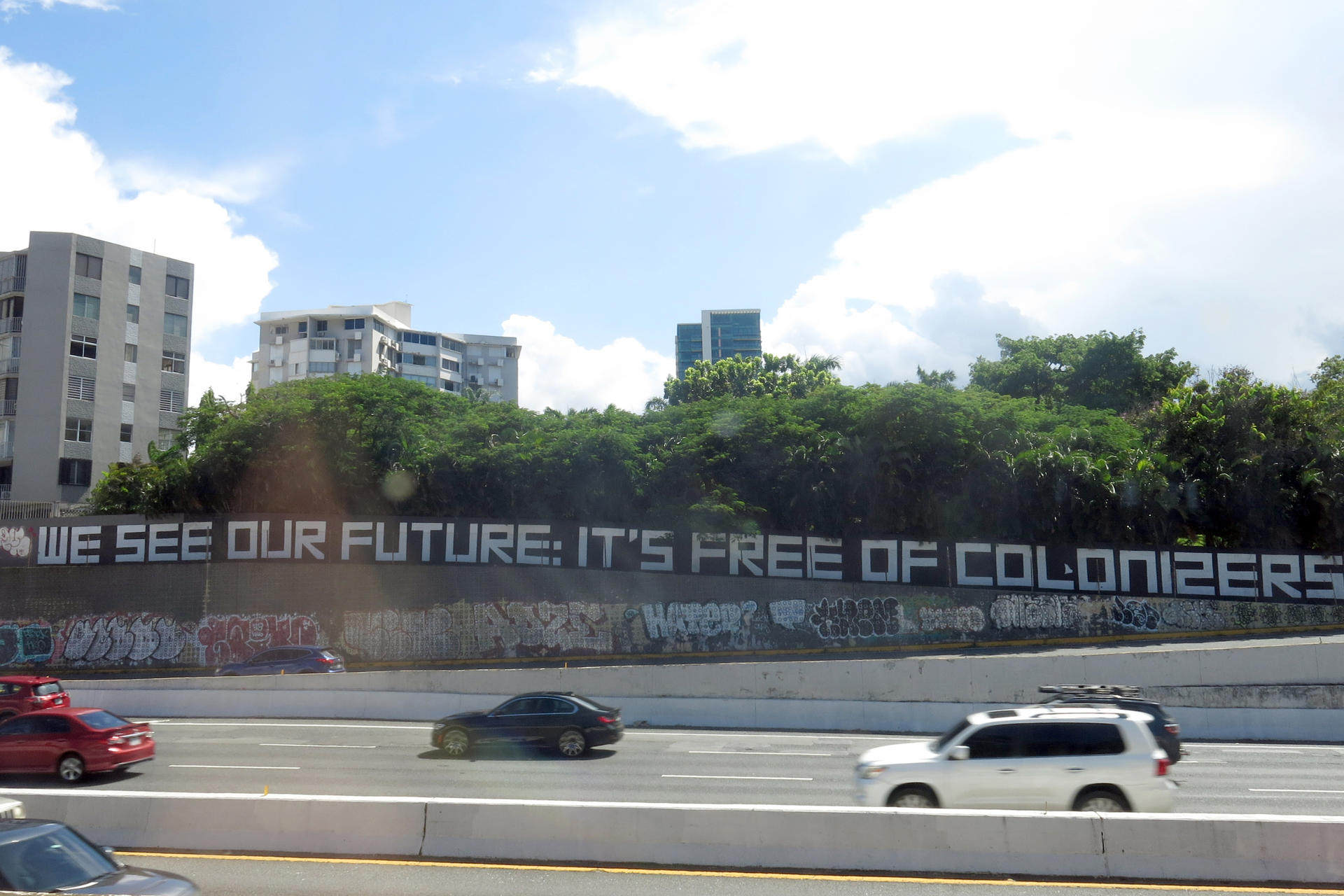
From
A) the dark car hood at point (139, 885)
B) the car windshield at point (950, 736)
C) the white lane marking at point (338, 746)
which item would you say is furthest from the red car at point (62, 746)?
the car windshield at point (950, 736)

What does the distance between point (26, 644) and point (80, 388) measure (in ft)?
76.2

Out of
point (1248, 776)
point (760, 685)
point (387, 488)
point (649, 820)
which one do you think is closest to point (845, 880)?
point (649, 820)

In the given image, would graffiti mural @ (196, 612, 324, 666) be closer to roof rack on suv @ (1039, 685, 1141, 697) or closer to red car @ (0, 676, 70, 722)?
red car @ (0, 676, 70, 722)

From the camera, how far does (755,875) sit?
8750 mm

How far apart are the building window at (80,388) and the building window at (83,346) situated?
1.35 metres

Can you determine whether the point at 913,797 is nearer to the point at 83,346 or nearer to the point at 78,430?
the point at 78,430

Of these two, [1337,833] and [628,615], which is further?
[628,615]

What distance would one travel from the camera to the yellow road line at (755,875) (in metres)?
8.28

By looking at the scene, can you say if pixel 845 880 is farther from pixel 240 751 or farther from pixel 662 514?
pixel 662 514

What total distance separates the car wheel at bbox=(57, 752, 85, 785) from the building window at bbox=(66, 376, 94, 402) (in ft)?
151

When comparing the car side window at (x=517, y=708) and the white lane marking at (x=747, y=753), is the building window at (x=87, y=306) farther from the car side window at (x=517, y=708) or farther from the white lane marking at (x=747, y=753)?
the white lane marking at (x=747, y=753)

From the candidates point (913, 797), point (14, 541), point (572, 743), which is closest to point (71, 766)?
point (572, 743)

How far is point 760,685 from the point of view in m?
24.5

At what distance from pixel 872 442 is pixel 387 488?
19.5 metres
